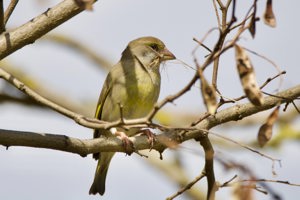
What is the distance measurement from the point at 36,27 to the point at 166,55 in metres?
2.15

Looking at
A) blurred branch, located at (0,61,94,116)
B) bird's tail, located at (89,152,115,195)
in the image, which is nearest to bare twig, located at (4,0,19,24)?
bird's tail, located at (89,152,115,195)

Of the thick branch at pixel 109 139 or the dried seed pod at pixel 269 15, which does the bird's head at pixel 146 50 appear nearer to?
the thick branch at pixel 109 139

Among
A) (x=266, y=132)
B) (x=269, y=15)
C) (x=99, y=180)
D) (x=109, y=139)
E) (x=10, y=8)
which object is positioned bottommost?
(x=99, y=180)

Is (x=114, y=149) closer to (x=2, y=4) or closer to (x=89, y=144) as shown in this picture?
(x=89, y=144)

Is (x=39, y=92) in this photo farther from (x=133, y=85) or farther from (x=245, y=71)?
(x=245, y=71)

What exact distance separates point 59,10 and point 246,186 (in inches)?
66.2

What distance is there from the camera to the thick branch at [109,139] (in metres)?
3.53

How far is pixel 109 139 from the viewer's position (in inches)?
160

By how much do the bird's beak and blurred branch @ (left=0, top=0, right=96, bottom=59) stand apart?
186 cm

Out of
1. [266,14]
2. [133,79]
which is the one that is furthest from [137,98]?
[266,14]

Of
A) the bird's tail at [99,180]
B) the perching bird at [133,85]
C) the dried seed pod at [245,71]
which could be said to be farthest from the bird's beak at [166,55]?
the dried seed pod at [245,71]

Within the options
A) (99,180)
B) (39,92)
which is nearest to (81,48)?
(39,92)

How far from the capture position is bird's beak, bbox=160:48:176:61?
5645 mm

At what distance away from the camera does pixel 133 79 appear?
563cm
